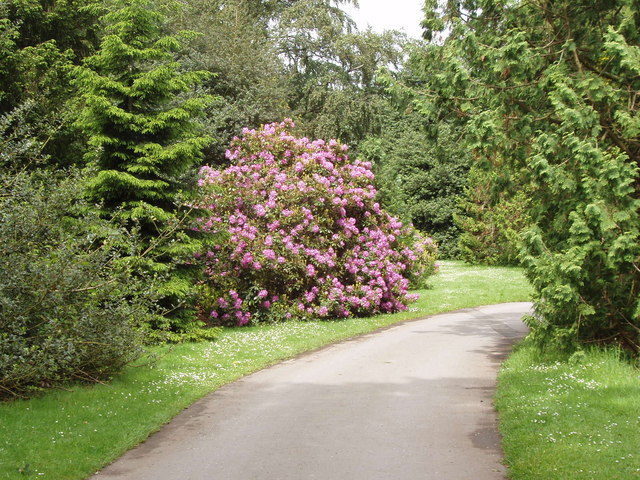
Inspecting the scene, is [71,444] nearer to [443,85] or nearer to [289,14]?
[443,85]

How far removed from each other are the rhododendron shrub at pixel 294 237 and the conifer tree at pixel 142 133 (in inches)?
65.6

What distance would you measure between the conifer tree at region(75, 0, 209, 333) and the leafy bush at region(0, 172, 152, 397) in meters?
2.94

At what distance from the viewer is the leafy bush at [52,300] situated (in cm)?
715

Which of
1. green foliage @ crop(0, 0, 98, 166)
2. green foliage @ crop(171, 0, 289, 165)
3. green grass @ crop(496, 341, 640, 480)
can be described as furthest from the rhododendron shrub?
green grass @ crop(496, 341, 640, 480)

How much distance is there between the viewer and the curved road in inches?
222

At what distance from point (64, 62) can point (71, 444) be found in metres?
13.7

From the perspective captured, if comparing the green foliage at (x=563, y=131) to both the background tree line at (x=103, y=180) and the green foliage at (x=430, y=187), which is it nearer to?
the background tree line at (x=103, y=180)

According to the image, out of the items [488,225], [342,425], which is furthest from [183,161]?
[488,225]

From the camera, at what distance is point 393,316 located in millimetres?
16562

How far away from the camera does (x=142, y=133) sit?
12031 mm

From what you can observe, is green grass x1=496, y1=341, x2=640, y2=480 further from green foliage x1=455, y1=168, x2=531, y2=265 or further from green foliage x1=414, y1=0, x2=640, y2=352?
green foliage x1=455, y1=168, x2=531, y2=265

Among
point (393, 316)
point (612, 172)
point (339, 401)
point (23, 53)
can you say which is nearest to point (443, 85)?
point (612, 172)

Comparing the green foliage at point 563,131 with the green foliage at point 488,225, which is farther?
the green foliage at point 488,225

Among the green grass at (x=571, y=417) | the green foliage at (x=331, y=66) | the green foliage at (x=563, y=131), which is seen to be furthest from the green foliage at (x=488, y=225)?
the green grass at (x=571, y=417)
